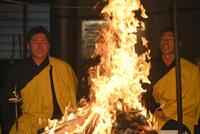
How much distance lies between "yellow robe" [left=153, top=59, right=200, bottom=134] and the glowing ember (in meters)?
0.49

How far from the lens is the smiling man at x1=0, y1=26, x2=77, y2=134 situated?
21.2ft

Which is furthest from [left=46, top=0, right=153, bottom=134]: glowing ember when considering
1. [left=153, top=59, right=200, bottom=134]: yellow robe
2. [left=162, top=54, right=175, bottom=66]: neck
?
[left=153, top=59, right=200, bottom=134]: yellow robe

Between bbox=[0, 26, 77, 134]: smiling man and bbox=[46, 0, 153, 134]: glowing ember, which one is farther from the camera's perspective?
bbox=[0, 26, 77, 134]: smiling man

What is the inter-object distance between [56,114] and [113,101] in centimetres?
125

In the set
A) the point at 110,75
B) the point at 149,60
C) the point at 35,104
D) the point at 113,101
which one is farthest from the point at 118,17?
the point at 149,60

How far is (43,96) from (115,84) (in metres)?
1.30

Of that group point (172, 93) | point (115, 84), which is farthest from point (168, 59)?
point (115, 84)

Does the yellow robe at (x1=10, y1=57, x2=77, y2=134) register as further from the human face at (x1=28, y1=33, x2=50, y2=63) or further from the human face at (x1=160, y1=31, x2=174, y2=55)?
the human face at (x1=160, y1=31, x2=174, y2=55)

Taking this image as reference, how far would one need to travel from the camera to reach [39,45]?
6492mm

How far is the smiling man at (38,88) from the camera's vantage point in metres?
6.46

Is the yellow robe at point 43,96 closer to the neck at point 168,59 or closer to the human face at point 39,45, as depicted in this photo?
the human face at point 39,45

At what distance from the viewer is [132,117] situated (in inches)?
204

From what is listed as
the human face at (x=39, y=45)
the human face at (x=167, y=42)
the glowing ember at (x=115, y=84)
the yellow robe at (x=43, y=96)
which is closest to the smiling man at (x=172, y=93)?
the human face at (x=167, y=42)

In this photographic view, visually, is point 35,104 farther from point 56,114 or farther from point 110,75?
point 110,75
